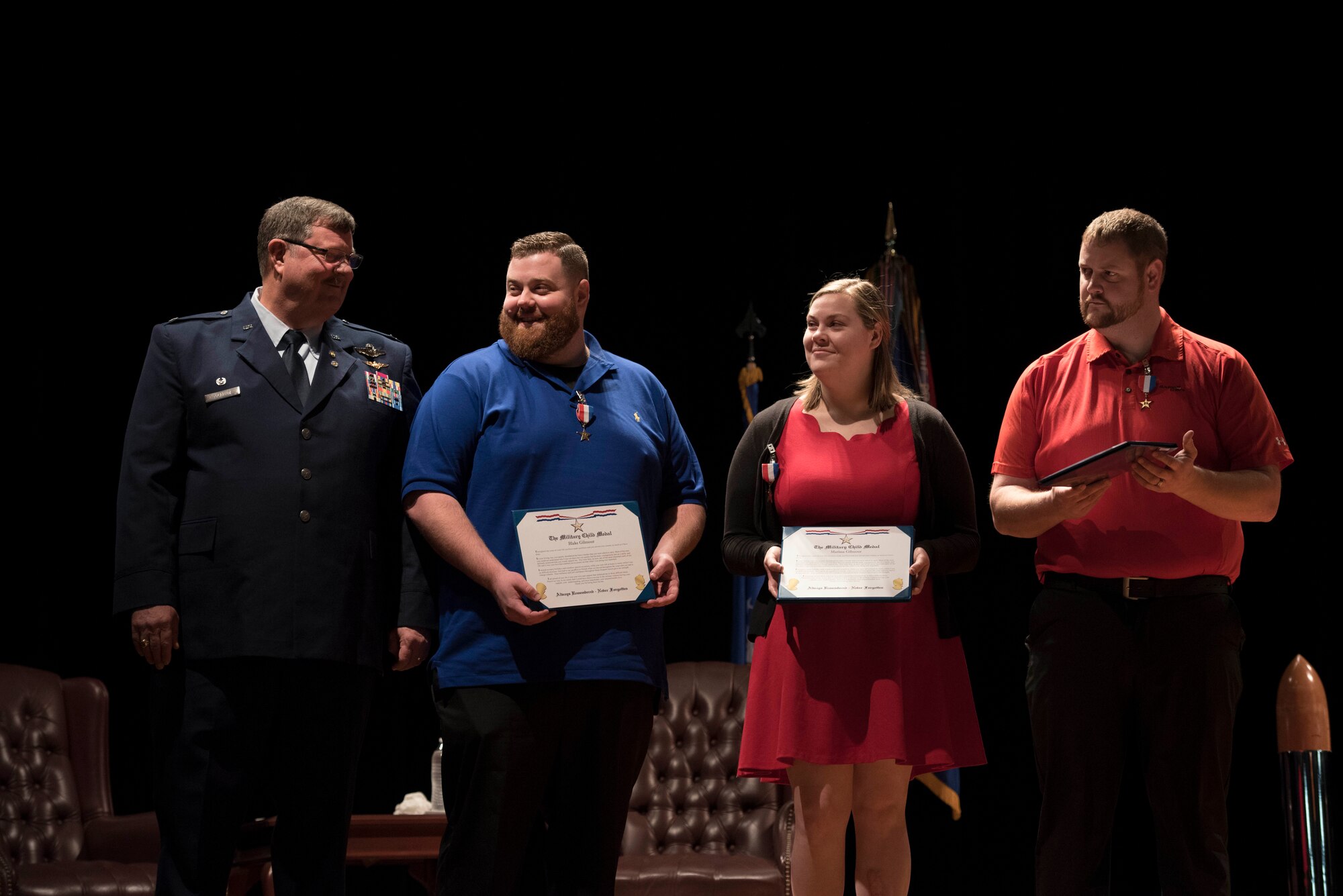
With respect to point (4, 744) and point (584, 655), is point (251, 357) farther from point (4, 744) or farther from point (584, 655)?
point (4, 744)

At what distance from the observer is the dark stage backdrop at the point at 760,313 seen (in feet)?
17.3

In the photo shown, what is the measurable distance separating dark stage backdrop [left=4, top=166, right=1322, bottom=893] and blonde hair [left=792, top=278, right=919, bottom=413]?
6.81ft

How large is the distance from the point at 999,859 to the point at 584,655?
3.88 m

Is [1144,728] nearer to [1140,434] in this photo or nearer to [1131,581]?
[1131,581]

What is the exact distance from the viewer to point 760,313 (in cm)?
605

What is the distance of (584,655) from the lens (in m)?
2.51

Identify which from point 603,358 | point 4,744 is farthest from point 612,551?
point 4,744

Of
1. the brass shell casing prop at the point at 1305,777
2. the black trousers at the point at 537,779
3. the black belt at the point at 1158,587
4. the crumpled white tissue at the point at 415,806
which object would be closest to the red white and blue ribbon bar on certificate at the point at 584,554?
the black trousers at the point at 537,779

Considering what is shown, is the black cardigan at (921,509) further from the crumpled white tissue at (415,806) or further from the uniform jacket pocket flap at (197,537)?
the crumpled white tissue at (415,806)

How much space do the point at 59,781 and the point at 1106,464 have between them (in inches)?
157

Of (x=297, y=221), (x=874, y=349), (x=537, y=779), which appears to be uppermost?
(x=297, y=221)

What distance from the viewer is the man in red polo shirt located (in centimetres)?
264

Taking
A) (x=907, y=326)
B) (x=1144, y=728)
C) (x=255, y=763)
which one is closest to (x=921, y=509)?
(x=1144, y=728)

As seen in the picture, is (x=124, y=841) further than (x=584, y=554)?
Yes
